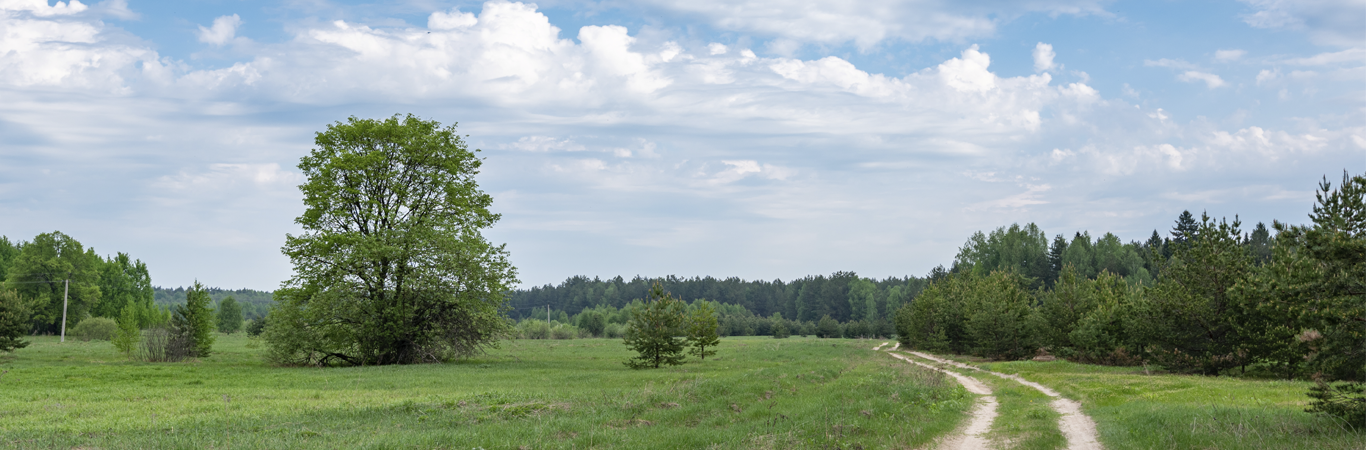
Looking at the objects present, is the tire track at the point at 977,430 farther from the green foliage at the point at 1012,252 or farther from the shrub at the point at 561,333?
the green foliage at the point at 1012,252

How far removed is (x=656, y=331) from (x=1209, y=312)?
24028 millimetres

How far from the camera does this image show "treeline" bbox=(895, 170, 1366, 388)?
1198 centimetres

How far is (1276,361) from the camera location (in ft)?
92.2

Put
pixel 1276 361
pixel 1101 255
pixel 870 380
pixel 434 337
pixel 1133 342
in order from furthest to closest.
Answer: pixel 1101 255 → pixel 434 337 → pixel 1133 342 → pixel 1276 361 → pixel 870 380

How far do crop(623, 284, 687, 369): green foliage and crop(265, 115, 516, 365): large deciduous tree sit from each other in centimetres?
772

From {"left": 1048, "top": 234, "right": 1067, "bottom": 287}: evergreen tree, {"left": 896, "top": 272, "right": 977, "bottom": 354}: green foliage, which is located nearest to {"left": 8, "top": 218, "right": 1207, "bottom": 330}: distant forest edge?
{"left": 1048, "top": 234, "right": 1067, "bottom": 287}: evergreen tree

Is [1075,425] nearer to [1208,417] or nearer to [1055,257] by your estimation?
[1208,417]

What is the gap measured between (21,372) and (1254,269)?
4814cm

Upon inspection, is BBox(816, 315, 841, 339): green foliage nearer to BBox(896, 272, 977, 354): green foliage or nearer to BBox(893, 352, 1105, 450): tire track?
BBox(896, 272, 977, 354): green foliage

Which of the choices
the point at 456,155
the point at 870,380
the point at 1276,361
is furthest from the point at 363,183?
the point at 1276,361

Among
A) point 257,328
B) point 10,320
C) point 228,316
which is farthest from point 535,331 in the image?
point 10,320

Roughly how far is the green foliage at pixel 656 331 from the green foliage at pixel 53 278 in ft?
250

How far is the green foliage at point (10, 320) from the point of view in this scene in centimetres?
3819

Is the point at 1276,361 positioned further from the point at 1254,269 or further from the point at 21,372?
the point at 21,372
